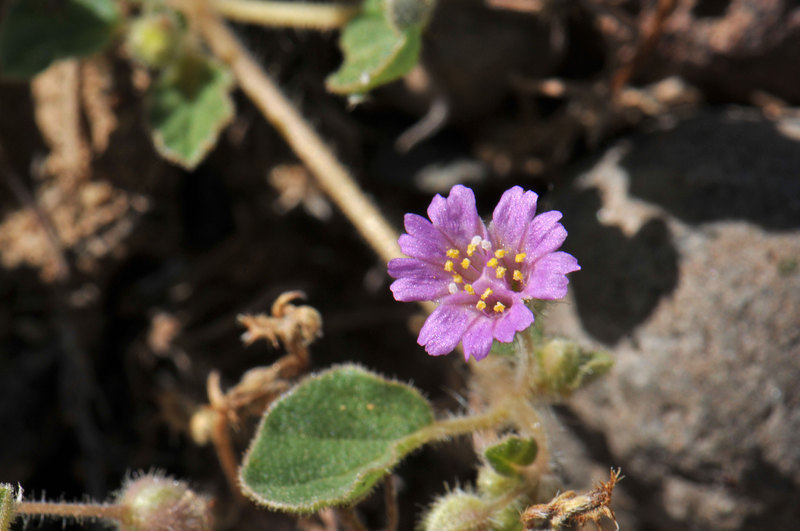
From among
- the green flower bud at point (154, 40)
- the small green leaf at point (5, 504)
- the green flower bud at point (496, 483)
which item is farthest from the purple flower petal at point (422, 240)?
the green flower bud at point (154, 40)

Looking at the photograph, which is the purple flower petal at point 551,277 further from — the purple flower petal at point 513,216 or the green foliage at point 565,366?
the green foliage at point 565,366

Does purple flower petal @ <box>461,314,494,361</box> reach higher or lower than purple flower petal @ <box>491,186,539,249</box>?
lower

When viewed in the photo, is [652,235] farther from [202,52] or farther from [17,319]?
[17,319]

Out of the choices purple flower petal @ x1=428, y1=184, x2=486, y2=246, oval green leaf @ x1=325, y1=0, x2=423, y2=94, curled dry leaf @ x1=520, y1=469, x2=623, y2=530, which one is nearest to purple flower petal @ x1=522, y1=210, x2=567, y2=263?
purple flower petal @ x1=428, y1=184, x2=486, y2=246

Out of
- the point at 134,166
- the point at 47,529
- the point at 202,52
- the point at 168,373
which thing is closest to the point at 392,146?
the point at 202,52

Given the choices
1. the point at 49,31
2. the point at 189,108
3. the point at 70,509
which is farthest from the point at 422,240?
the point at 49,31

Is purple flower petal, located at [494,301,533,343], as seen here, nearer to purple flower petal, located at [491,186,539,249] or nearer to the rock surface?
purple flower petal, located at [491,186,539,249]
